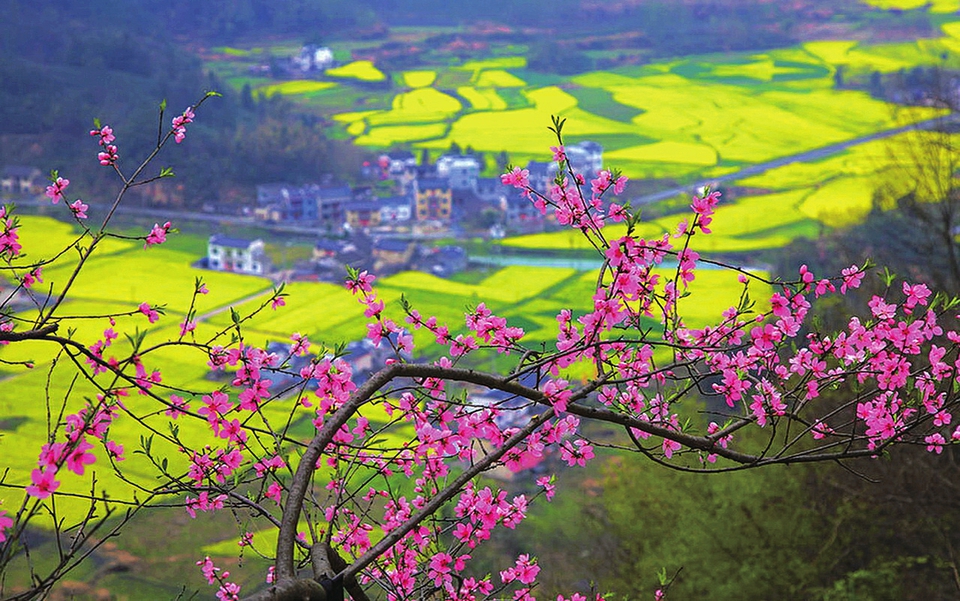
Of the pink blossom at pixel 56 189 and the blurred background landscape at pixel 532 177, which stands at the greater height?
the pink blossom at pixel 56 189

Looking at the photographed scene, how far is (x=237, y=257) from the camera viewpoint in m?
14.4

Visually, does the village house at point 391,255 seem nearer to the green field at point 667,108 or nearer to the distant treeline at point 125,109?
the distant treeline at point 125,109

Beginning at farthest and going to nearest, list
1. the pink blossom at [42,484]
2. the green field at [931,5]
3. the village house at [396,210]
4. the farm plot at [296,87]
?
the green field at [931,5] → the farm plot at [296,87] → the village house at [396,210] → the pink blossom at [42,484]

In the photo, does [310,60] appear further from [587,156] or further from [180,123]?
[180,123]

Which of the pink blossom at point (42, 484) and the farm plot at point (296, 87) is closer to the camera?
the pink blossom at point (42, 484)

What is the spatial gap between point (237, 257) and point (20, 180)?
13.2 ft

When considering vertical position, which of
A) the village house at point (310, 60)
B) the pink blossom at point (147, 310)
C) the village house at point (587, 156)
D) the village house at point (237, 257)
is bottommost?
the village house at point (237, 257)

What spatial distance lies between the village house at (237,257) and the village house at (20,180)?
2.96m

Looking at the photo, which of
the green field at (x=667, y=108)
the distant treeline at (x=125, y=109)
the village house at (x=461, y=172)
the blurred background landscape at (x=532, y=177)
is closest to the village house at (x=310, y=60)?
the blurred background landscape at (x=532, y=177)

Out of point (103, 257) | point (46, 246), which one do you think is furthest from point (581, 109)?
point (46, 246)

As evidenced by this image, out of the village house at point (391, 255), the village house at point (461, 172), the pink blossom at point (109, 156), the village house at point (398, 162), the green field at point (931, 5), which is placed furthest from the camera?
the green field at point (931, 5)

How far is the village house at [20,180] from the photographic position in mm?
15311

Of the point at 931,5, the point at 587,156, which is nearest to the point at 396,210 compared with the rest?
the point at 587,156

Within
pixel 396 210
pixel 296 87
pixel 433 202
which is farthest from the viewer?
pixel 296 87
